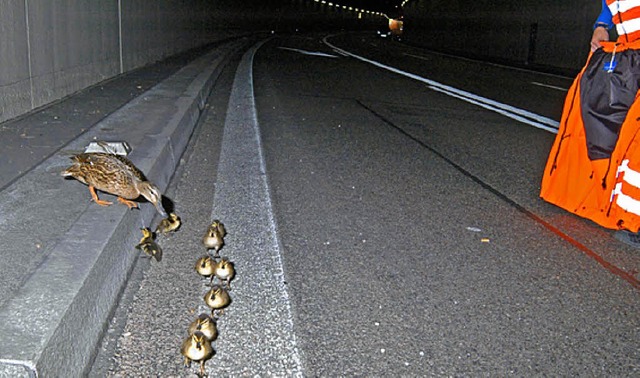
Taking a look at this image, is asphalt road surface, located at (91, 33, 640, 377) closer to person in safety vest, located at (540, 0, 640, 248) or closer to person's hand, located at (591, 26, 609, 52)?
person in safety vest, located at (540, 0, 640, 248)

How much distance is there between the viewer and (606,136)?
17.6 feet

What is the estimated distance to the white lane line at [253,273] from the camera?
313 cm

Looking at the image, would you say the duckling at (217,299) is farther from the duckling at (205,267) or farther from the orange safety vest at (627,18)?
the orange safety vest at (627,18)

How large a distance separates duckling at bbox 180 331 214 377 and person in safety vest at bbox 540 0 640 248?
3.44 m

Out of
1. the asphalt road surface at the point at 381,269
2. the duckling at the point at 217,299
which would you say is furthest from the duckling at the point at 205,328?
the duckling at the point at 217,299

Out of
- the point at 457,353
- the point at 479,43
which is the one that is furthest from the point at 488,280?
the point at 479,43

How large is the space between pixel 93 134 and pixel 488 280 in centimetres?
430

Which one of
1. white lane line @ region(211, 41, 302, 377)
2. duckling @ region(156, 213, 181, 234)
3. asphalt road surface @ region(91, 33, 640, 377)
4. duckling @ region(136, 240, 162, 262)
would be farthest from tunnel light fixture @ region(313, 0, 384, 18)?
duckling @ region(136, 240, 162, 262)

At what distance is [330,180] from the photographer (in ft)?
21.3

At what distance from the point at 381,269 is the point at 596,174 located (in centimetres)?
224

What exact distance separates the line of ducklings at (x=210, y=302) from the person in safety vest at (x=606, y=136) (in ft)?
9.72

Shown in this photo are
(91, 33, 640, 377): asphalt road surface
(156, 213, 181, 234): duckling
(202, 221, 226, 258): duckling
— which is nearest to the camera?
(91, 33, 640, 377): asphalt road surface

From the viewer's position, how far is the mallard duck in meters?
4.08

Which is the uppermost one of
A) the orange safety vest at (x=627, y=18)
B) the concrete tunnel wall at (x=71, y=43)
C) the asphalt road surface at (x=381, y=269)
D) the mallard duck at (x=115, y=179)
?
the orange safety vest at (x=627, y=18)
